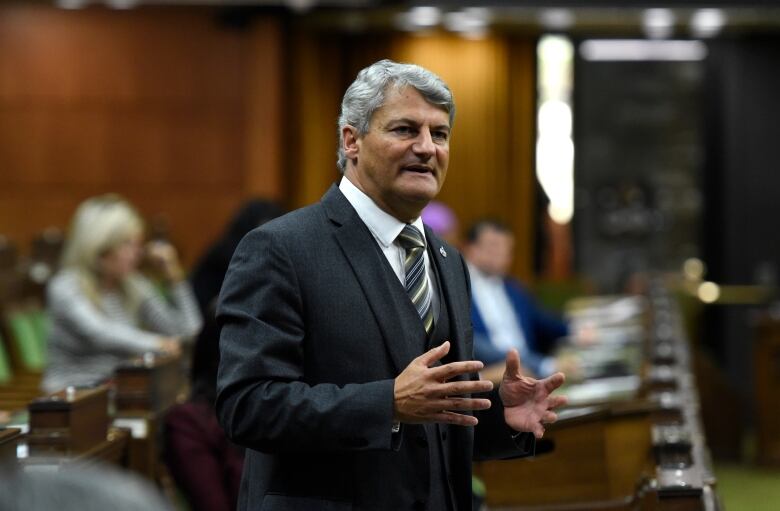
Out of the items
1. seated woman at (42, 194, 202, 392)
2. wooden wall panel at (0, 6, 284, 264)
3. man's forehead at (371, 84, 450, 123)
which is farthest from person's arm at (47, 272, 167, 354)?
wooden wall panel at (0, 6, 284, 264)

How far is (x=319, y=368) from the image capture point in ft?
7.44

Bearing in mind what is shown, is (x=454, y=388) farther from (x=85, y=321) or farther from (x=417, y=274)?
(x=85, y=321)

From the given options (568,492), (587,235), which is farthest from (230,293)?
(587,235)

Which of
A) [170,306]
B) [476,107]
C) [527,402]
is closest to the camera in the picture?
[527,402]

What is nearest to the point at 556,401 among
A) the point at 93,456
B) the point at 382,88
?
the point at 382,88

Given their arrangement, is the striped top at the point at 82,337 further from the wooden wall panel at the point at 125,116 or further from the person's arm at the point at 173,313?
the wooden wall panel at the point at 125,116

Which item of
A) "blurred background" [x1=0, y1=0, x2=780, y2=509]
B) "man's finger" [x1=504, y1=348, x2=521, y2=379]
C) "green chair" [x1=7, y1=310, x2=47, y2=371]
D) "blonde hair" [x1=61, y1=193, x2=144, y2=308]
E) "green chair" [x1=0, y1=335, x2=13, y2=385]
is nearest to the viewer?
"man's finger" [x1=504, y1=348, x2=521, y2=379]

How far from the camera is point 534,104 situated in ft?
38.3

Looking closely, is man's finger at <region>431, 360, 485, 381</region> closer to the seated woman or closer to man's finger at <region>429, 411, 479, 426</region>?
man's finger at <region>429, 411, 479, 426</region>

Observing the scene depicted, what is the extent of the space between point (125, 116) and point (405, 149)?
9222mm

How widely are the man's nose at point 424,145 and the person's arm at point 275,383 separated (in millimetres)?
287

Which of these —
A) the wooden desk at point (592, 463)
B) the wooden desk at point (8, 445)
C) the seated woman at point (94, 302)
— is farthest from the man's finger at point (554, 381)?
the seated woman at point (94, 302)

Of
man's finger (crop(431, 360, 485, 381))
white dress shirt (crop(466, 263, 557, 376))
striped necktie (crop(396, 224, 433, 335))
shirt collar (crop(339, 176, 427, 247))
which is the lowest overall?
white dress shirt (crop(466, 263, 557, 376))

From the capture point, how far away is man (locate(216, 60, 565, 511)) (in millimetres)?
2146
